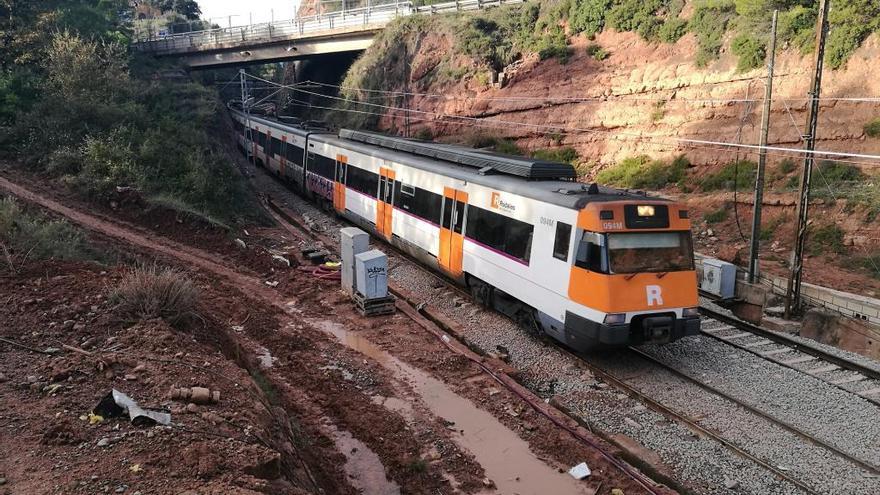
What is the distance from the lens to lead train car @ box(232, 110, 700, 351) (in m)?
9.67

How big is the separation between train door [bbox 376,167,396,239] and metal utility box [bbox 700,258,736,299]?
8710 millimetres

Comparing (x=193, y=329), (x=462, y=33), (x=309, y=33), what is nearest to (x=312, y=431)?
(x=193, y=329)

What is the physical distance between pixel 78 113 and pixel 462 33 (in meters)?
22.1

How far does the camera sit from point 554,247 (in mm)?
10422

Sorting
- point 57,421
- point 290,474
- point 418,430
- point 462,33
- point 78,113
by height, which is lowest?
point 418,430

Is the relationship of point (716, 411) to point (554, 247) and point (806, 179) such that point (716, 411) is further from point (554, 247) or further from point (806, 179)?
point (806, 179)

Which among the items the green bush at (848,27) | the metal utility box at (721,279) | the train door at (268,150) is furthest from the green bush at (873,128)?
the train door at (268,150)

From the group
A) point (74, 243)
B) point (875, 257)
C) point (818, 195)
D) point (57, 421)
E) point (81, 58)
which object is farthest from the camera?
point (81, 58)

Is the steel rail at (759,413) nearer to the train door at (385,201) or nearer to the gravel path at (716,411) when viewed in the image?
the gravel path at (716,411)

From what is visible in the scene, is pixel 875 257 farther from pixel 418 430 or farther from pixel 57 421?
pixel 57 421

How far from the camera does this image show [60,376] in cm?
709

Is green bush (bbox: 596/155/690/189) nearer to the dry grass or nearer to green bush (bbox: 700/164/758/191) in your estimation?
green bush (bbox: 700/164/758/191)

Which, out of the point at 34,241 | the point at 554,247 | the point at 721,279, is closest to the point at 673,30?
the point at 721,279

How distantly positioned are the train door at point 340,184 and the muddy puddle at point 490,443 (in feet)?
36.5
